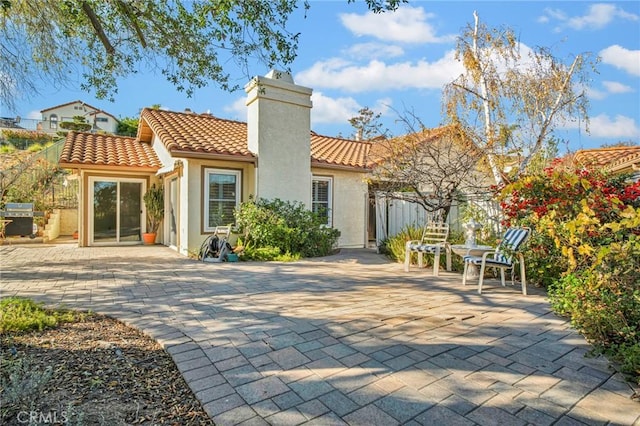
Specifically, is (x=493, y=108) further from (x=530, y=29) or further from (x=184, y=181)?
(x=184, y=181)

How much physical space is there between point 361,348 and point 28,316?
12.9 feet

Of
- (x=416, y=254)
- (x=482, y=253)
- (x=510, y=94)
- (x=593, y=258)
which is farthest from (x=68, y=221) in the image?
(x=593, y=258)

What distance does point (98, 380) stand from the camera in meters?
2.94

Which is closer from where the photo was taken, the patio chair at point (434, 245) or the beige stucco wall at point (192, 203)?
the patio chair at point (434, 245)

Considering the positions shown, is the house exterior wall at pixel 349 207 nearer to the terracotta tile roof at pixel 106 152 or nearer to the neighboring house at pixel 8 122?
the terracotta tile roof at pixel 106 152

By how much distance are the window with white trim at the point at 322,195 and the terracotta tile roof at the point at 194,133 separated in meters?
2.82

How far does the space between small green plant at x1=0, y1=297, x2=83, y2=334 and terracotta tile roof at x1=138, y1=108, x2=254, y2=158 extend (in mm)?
6187

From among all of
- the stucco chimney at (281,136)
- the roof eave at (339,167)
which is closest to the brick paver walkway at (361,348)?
the stucco chimney at (281,136)

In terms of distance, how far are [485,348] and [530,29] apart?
971cm

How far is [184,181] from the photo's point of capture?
1095cm

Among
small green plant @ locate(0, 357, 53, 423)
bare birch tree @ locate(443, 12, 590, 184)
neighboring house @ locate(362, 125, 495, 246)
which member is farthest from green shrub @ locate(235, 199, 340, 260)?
small green plant @ locate(0, 357, 53, 423)

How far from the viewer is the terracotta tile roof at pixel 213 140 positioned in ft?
35.8

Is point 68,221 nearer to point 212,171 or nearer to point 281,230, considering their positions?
point 212,171

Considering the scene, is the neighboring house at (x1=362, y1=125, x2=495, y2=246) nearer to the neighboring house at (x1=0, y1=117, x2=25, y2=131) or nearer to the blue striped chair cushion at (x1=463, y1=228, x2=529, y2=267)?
the blue striped chair cushion at (x1=463, y1=228, x2=529, y2=267)
